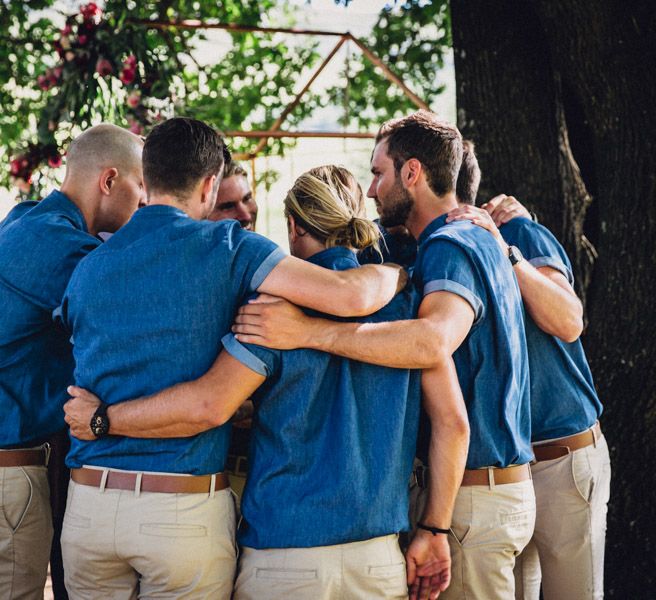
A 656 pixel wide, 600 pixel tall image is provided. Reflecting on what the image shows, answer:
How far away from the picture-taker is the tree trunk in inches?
166

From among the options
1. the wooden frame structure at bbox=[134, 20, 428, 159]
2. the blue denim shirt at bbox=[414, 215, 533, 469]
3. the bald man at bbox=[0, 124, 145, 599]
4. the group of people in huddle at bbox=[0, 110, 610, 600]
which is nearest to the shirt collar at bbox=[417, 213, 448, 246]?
the group of people in huddle at bbox=[0, 110, 610, 600]

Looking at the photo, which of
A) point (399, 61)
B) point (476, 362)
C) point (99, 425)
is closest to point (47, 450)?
point (99, 425)

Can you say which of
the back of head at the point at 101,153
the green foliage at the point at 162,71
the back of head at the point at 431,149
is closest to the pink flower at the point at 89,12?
the green foliage at the point at 162,71

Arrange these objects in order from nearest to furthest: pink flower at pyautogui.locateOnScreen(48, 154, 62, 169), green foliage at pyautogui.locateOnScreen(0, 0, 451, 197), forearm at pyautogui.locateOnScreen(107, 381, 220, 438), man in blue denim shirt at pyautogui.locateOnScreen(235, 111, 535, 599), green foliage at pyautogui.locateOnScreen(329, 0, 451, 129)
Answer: forearm at pyautogui.locateOnScreen(107, 381, 220, 438) → man in blue denim shirt at pyautogui.locateOnScreen(235, 111, 535, 599) → green foliage at pyautogui.locateOnScreen(0, 0, 451, 197) → pink flower at pyautogui.locateOnScreen(48, 154, 62, 169) → green foliage at pyautogui.locateOnScreen(329, 0, 451, 129)

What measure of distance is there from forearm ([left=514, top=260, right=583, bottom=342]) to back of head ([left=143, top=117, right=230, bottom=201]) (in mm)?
1209

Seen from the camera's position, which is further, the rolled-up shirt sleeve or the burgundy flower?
the burgundy flower

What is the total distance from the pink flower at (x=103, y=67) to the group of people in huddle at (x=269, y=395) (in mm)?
2885

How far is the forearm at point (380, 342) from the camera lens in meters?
2.50

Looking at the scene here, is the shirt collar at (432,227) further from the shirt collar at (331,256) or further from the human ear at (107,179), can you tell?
the human ear at (107,179)

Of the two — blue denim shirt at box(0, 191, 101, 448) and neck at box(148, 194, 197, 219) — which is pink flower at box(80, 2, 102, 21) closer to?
blue denim shirt at box(0, 191, 101, 448)

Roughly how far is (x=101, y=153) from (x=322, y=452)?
1.51 m

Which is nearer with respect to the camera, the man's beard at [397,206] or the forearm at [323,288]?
the forearm at [323,288]

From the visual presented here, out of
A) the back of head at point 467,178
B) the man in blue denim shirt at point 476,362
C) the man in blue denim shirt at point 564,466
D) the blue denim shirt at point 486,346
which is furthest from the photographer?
the back of head at point 467,178

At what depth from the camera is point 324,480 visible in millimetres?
2457
